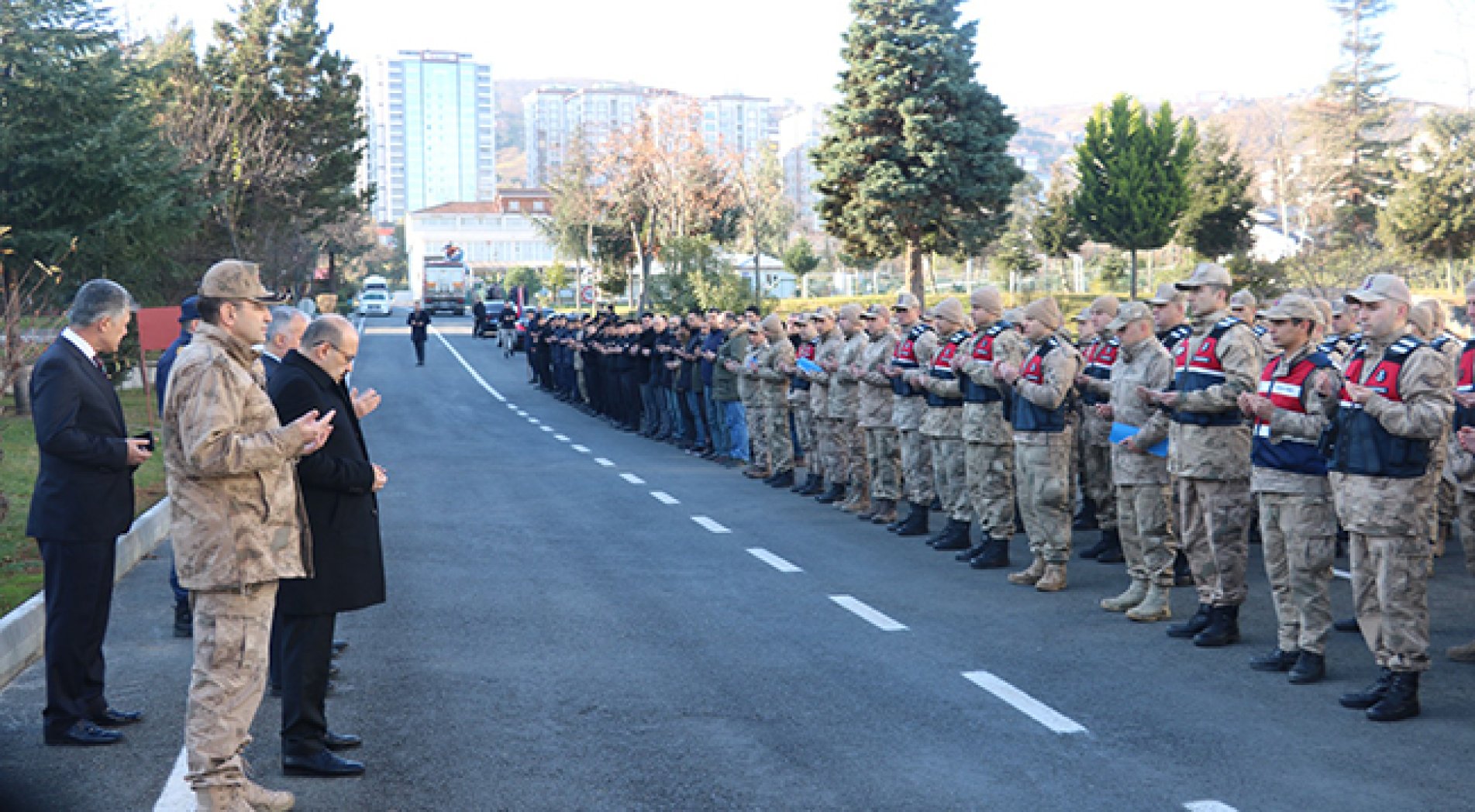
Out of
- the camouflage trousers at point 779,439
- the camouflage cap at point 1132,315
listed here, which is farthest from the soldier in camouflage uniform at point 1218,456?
the camouflage trousers at point 779,439

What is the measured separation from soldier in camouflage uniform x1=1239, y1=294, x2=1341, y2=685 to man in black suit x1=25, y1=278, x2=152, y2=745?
19.4 ft

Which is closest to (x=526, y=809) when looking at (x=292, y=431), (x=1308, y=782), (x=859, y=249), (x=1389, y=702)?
(x=292, y=431)

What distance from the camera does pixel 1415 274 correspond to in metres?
53.5

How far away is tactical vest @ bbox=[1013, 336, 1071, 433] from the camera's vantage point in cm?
1002

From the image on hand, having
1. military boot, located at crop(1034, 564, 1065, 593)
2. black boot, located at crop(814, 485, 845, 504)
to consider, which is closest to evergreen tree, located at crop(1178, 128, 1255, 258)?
black boot, located at crop(814, 485, 845, 504)

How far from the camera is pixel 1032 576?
10.2 metres

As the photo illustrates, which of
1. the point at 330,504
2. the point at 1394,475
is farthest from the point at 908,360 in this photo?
the point at 330,504

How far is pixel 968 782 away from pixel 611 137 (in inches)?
2710

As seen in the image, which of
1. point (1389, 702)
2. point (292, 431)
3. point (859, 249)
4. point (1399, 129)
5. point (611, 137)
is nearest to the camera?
point (292, 431)

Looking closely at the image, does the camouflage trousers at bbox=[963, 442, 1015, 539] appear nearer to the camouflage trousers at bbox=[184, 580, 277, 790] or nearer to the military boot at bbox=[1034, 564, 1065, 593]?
the military boot at bbox=[1034, 564, 1065, 593]

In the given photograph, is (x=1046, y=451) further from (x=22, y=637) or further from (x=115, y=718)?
(x=22, y=637)

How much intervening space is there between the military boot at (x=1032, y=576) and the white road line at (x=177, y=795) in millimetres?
6243

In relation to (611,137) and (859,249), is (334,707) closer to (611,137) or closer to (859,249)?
(859,249)

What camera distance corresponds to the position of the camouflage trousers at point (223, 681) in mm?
5117
